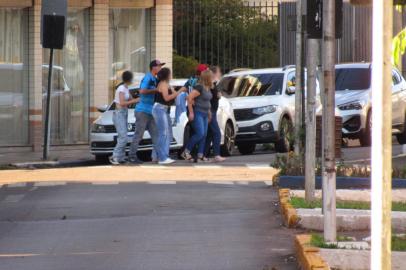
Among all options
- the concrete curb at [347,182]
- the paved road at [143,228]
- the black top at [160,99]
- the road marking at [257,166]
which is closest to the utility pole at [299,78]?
the paved road at [143,228]

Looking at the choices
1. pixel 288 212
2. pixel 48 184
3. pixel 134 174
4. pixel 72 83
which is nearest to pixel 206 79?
pixel 134 174

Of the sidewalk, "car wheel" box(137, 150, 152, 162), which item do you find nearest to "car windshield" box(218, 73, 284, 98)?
"car wheel" box(137, 150, 152, 162)

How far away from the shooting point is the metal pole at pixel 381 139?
5.59 m

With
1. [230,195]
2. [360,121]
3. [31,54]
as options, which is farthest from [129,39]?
[230,195]

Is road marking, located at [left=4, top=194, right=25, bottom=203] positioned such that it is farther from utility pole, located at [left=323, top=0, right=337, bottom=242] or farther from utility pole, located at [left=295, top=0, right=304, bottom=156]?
utility pole, located at [left=323, top=0, right=337, bottom=242]

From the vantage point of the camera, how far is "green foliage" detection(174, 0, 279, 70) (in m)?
27.9

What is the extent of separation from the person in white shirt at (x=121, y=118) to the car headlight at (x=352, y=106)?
5431mm

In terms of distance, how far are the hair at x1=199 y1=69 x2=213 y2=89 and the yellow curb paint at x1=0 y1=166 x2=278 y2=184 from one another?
1.70 meters

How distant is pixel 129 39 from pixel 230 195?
11103 millimetres

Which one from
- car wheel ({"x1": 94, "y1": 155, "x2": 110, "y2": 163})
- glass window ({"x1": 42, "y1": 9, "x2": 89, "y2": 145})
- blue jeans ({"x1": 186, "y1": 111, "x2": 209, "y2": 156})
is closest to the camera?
blue jeans ({"x1": 186, "y1": 111, "x2": 209, "y2": 156})

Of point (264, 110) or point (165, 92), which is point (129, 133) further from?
point (264, 110)

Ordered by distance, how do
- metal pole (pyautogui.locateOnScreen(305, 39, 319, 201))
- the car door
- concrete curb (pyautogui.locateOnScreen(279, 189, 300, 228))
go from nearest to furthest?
1. concrete curb (pyautogui.locateOnScreen(279, 189, 300, 228))
2. metal pole (pyautogui.locateOnScreen(305, 39, 319, 201))
3. the car door

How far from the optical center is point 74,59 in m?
25.0

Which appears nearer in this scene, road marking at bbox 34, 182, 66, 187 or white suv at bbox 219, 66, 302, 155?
road marking at bbox 34, 182, 66, 187
